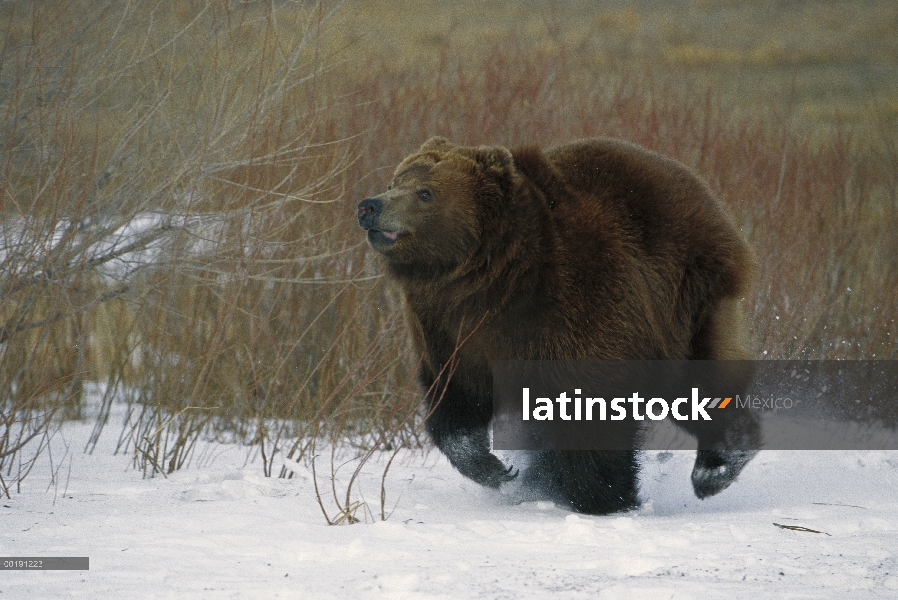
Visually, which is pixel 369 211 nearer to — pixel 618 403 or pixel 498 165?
pixel 498 165

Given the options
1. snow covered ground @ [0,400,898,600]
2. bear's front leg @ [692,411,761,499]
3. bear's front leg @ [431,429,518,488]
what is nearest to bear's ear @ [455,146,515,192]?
bear's front leg @ [431,429,518,488]

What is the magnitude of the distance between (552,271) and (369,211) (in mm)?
774

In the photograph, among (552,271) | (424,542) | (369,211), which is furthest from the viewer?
(552,271)

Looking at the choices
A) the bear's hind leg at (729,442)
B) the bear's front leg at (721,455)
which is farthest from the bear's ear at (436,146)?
the bear's front leg at (721,455)

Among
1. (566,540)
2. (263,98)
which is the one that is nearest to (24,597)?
(566,540)

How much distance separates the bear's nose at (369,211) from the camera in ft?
11.6

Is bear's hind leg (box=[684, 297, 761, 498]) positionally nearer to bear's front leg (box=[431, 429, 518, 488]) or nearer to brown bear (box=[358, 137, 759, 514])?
brown bear (box=[358, 137, 759, 514])

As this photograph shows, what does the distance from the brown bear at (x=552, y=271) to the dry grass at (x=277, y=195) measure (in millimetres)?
523

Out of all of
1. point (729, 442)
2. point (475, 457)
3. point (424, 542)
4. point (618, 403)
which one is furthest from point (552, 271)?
point (729, 442)

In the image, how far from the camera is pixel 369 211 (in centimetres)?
355

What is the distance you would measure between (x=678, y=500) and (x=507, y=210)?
1.71 m

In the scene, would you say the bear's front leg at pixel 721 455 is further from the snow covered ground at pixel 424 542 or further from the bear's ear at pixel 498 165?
the bear's ear at pixel 498 165

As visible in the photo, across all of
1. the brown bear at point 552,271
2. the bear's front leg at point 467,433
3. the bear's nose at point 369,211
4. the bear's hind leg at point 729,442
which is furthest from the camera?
the bear's hind leg at point 729,442

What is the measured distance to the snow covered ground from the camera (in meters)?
2.58
